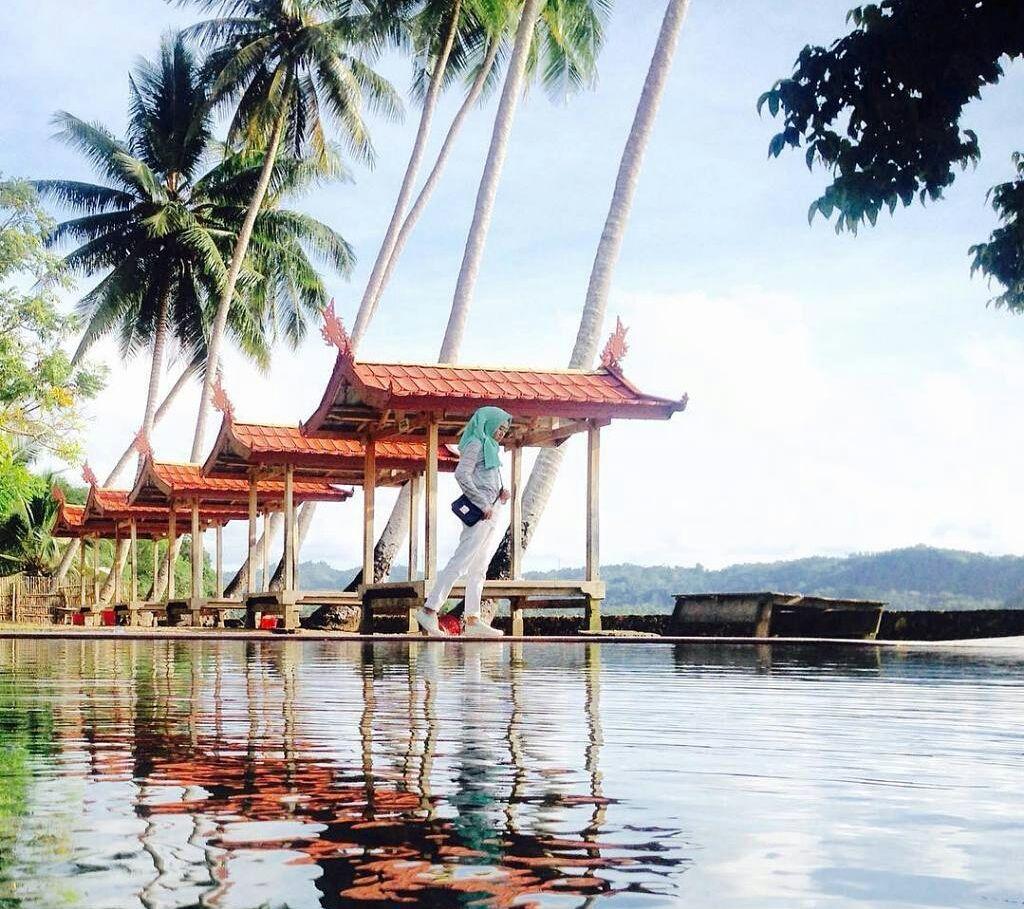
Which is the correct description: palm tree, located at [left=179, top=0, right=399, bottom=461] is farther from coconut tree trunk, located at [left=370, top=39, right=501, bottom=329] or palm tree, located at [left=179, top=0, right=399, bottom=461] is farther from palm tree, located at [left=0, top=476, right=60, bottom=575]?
palm tree, located at [left=0, top=476, right=60, bottom=575]

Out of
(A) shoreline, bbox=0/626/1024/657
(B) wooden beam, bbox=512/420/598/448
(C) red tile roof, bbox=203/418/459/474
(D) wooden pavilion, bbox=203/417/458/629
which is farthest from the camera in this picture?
(C) red tile roof, bbox=203/418/459/474

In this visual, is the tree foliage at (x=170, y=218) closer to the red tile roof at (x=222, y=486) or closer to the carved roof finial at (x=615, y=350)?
the red tile roof at (x=222, y=486)

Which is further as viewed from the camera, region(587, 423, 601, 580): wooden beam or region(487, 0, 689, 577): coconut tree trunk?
region(487, 0, 689, 577): coconut tree trunk

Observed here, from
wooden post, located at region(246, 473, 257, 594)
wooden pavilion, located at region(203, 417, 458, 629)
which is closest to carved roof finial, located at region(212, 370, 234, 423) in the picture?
wooden pavilion, located at region(203, 417, 458, 629)

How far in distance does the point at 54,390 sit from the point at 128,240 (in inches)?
268

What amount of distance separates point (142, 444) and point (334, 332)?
15.8 meters

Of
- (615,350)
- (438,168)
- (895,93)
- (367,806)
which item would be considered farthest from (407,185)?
(367,806)

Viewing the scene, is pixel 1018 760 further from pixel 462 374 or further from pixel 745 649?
pixel 462 374

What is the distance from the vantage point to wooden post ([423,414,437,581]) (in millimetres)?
16953

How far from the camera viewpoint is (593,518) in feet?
59.9

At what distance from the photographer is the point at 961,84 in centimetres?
916

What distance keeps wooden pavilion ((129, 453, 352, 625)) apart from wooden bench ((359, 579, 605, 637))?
24.5 feet

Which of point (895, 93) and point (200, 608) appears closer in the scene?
point (895, 93)

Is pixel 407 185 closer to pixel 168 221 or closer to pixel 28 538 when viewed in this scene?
pixel 168 221
